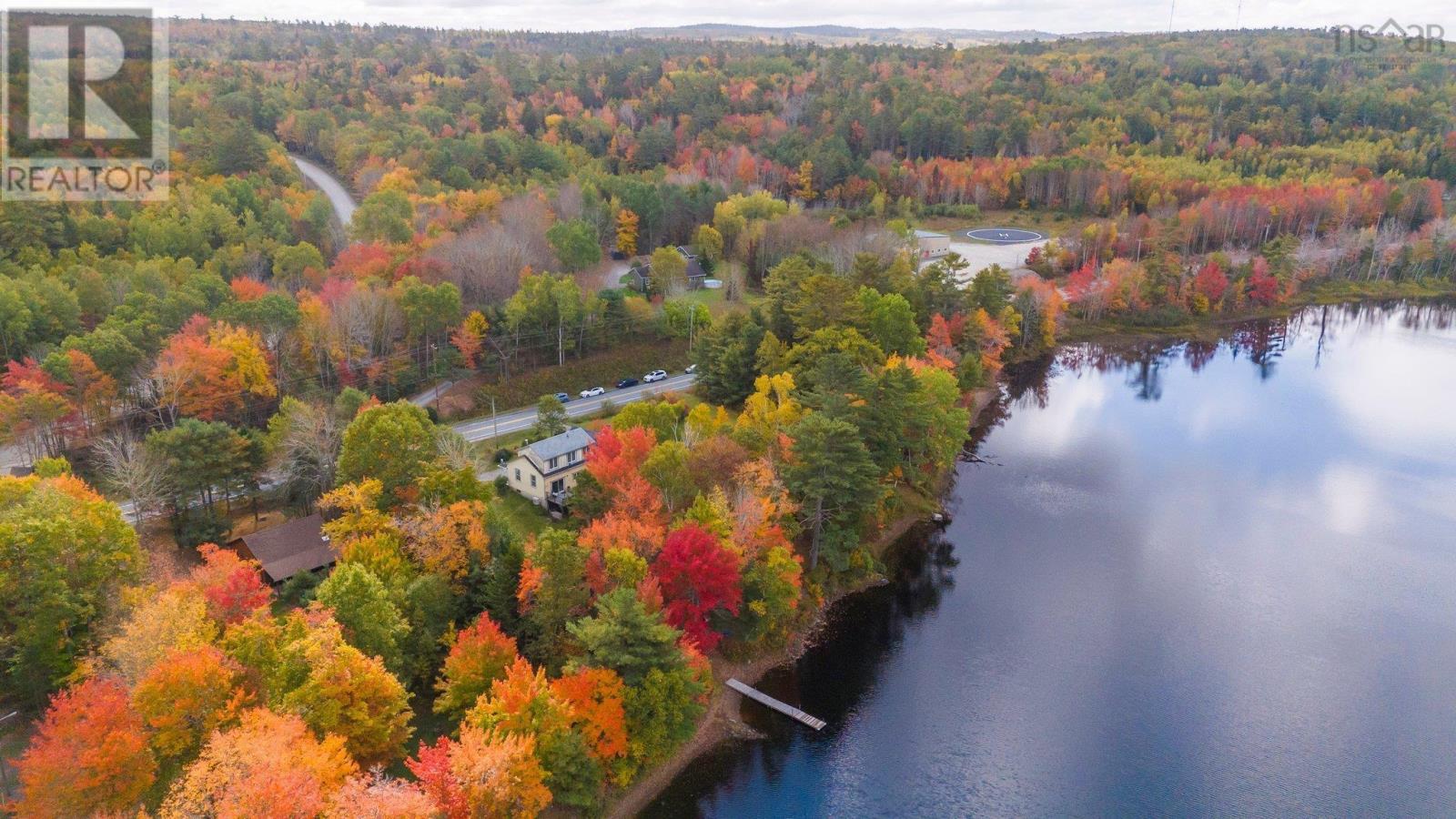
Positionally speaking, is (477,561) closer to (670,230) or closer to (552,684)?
(552,684)

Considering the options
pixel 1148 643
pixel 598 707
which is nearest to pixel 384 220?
pixel 598 707

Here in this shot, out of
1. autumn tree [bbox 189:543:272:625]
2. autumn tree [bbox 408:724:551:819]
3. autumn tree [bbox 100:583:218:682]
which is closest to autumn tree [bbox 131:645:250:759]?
autumn tree [bbox 100:583:218:682]

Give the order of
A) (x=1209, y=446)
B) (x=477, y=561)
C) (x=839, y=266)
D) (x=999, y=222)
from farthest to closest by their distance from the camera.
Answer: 1. (x=999, y=222)
2. (x=839, y=266)
3. (x=1209, y=446)
4. (x=477, y=561)

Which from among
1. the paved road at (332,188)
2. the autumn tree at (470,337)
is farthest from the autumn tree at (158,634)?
the paved road at (332,188)

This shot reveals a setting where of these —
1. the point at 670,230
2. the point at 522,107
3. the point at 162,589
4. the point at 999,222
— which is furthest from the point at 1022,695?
the point at 522,107

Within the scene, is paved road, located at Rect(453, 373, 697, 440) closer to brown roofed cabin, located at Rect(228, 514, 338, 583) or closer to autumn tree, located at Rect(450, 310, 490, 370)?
autumn tree, located at Rect(450, 310, 490, 370)

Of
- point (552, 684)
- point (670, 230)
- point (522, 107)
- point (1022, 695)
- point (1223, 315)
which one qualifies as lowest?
point (1022, 695)

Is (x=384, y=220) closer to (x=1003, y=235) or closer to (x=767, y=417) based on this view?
(x=767, y=417)
